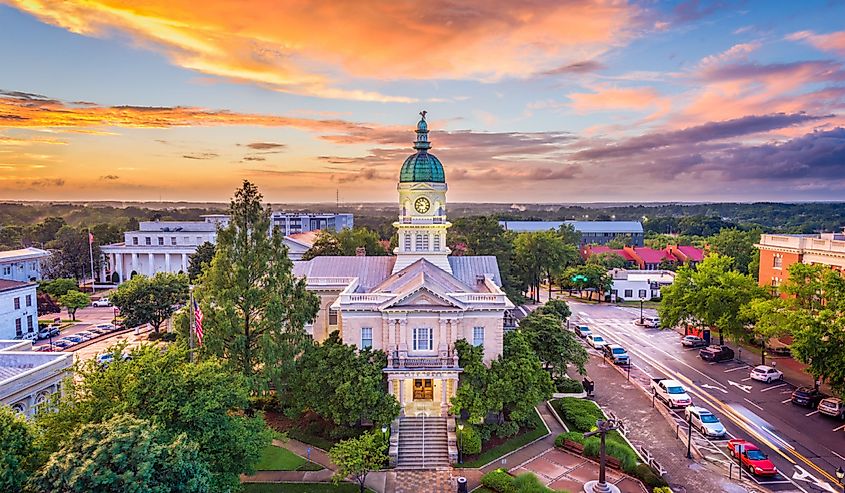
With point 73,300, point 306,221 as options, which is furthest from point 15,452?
point 306,221

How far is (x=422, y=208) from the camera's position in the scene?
161 feet

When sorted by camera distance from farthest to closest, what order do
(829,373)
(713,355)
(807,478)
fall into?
1. (713,355)
2. (829,373)
3. (807,478)

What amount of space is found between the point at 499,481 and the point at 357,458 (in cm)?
836

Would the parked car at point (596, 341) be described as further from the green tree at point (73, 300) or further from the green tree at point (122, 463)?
the green tree at point (73, 300)

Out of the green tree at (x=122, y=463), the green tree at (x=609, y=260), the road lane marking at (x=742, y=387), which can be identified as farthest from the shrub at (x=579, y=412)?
the green tree at (x=609, y=260)

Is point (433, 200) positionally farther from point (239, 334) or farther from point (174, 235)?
point (174, 235)

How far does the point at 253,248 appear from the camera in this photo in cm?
3631

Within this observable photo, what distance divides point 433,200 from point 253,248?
1821cm

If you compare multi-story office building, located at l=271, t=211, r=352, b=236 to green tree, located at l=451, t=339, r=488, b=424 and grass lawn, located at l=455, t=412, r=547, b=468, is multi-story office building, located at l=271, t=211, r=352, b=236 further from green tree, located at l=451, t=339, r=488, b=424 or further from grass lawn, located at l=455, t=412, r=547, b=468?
grass lawn, located at l=455, t=412, r=547, b=468

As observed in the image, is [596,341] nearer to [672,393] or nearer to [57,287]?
[672,393]

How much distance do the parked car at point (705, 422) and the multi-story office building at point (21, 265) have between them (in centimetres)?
8704

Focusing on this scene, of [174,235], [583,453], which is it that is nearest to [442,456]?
[583,453]

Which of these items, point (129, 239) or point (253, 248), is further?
point (129, 239)

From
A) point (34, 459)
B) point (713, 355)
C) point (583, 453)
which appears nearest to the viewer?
point (34, 459)
